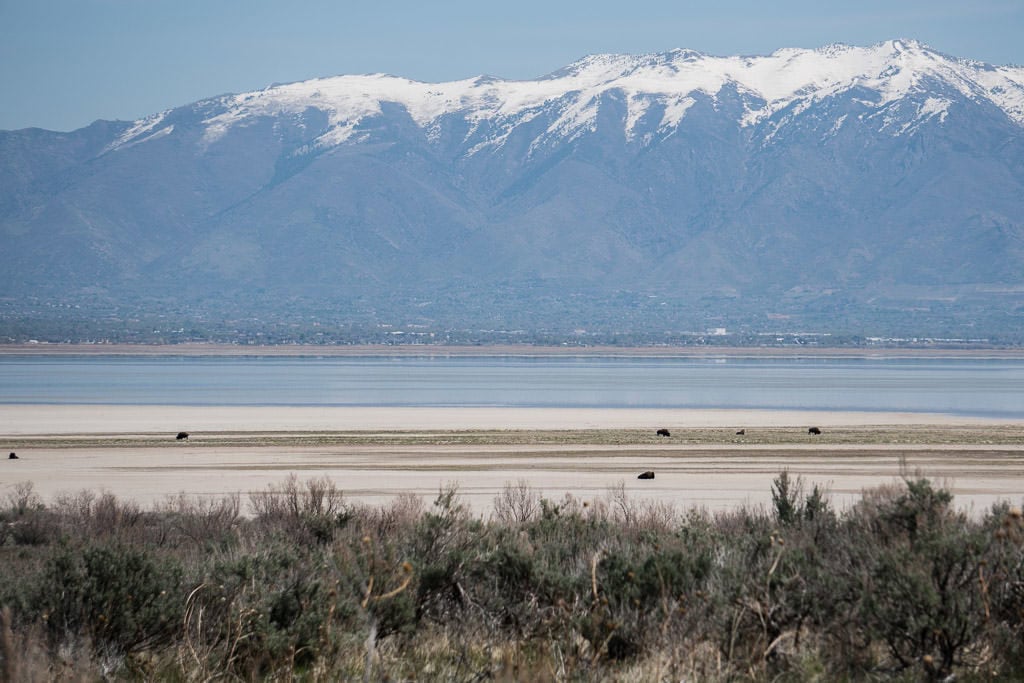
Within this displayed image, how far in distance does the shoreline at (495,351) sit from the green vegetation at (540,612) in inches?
6342

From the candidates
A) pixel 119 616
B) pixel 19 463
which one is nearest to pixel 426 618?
pixel 119 616

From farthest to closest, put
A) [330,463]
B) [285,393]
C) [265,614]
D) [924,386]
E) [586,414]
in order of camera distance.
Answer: [924,386], [285,393], [586,414], [330,463], [265,614]

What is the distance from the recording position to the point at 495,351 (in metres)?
188

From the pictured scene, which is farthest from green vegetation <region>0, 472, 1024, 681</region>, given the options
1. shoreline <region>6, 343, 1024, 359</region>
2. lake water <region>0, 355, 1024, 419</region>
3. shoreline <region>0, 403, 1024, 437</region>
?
shoreline <region>6, 343, 1024, 359</region>

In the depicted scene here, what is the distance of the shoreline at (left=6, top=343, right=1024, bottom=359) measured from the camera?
174125mm

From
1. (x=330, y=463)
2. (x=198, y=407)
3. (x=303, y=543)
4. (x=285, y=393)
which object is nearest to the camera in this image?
(x=303, y=543)

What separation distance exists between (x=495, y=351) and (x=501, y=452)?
148m

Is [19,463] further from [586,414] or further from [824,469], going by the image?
[586,414]

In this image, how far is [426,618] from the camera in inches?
432

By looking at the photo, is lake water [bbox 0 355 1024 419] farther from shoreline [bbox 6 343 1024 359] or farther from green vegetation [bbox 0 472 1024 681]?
green vegetation [bbox 0 472 1024 681]

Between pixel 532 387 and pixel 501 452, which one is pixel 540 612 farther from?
pixel 532 387

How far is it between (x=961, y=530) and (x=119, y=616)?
245 inches

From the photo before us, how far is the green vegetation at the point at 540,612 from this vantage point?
31.2 ft

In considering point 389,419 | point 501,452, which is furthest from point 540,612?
point 389,419
